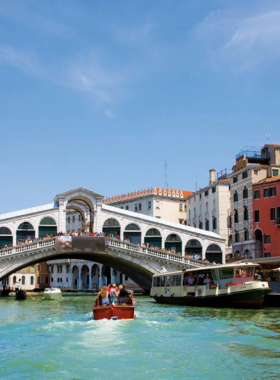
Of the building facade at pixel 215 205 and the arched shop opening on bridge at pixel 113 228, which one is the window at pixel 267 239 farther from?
the arched shop opening on bridge at pixel 113 228

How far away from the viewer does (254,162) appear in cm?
5391

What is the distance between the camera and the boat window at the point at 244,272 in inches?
1241

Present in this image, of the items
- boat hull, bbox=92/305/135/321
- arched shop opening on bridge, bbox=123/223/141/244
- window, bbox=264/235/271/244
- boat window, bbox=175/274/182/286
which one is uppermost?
arched shop opening on bridge, bbox=123/223/141/244

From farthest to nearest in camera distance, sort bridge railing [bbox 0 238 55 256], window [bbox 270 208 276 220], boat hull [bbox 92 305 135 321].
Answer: window [bbox 270 208 276 220] → bridge railing [bbox 0 238 55 256] → boat hull [bbox 92 305 135 321]

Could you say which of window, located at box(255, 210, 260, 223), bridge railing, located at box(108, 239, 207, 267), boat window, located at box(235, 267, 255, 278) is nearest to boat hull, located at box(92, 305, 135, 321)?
boat window, located at box(235, 267, 255, 278)

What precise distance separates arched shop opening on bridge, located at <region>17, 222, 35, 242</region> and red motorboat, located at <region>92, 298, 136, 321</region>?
26.5 metres

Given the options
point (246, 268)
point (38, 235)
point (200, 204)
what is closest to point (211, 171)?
point (200, 204)

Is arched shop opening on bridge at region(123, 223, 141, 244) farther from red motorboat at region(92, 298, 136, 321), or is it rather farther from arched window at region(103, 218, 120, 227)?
red motorboat at region(92, 298, 136, 321)

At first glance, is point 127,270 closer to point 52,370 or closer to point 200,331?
point 200,331

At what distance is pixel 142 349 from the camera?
53.2 ft

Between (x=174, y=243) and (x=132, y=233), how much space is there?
4.04 metres

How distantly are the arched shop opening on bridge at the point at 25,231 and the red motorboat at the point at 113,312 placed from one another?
26.5m

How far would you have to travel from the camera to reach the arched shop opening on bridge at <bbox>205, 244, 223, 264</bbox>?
168ft

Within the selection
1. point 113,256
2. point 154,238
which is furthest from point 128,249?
point 154,238
